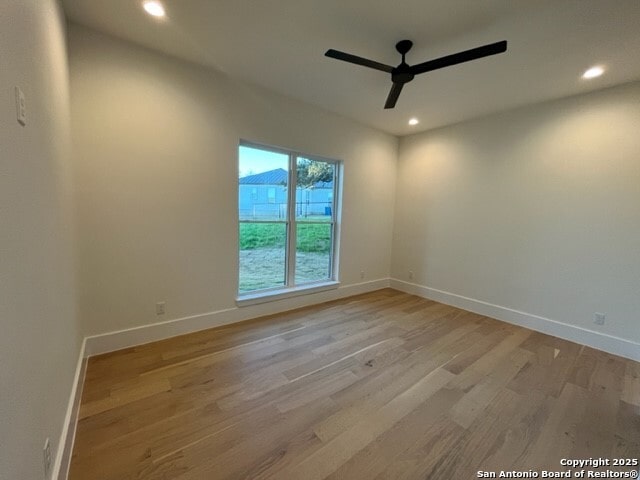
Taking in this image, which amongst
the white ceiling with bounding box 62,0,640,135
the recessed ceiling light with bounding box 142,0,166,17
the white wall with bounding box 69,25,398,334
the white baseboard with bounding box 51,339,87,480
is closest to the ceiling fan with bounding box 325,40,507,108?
the white ceiling with bounding box 62,0,640,135

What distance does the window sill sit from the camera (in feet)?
10.7

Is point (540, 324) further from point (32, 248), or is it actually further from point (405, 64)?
point (32, 248)

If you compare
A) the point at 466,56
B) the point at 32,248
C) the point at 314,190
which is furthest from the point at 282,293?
the point at 466,56

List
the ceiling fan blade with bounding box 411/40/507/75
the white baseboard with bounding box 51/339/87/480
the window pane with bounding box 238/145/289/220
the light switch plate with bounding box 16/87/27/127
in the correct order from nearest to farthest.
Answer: the light switch plate with bounding box 16/87/27/127, the white baseboard with bounding box 51/339/87/480, the ceiling fan blade with bounding box 411/40/507/75, the window pane with bounding box 238/145/289/220

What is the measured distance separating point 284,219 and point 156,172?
1554mm

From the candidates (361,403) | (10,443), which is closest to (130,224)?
(10,443)

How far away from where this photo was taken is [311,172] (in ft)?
12.7

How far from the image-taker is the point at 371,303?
4.05 meters

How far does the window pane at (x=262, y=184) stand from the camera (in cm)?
323

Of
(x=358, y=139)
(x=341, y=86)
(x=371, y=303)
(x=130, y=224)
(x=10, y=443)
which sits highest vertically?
(x=341, y=86)

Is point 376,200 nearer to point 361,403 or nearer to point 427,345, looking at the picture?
point 427,345

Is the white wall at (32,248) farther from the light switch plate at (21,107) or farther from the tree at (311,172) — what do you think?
the tree at (311,172)

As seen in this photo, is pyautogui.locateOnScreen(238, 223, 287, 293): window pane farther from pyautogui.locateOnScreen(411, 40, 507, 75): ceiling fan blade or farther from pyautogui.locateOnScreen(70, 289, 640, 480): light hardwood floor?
pyautogui.locateOnScreen(411, 40, 507, 75): ceiling fan blade

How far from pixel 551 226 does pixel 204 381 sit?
3.91m
